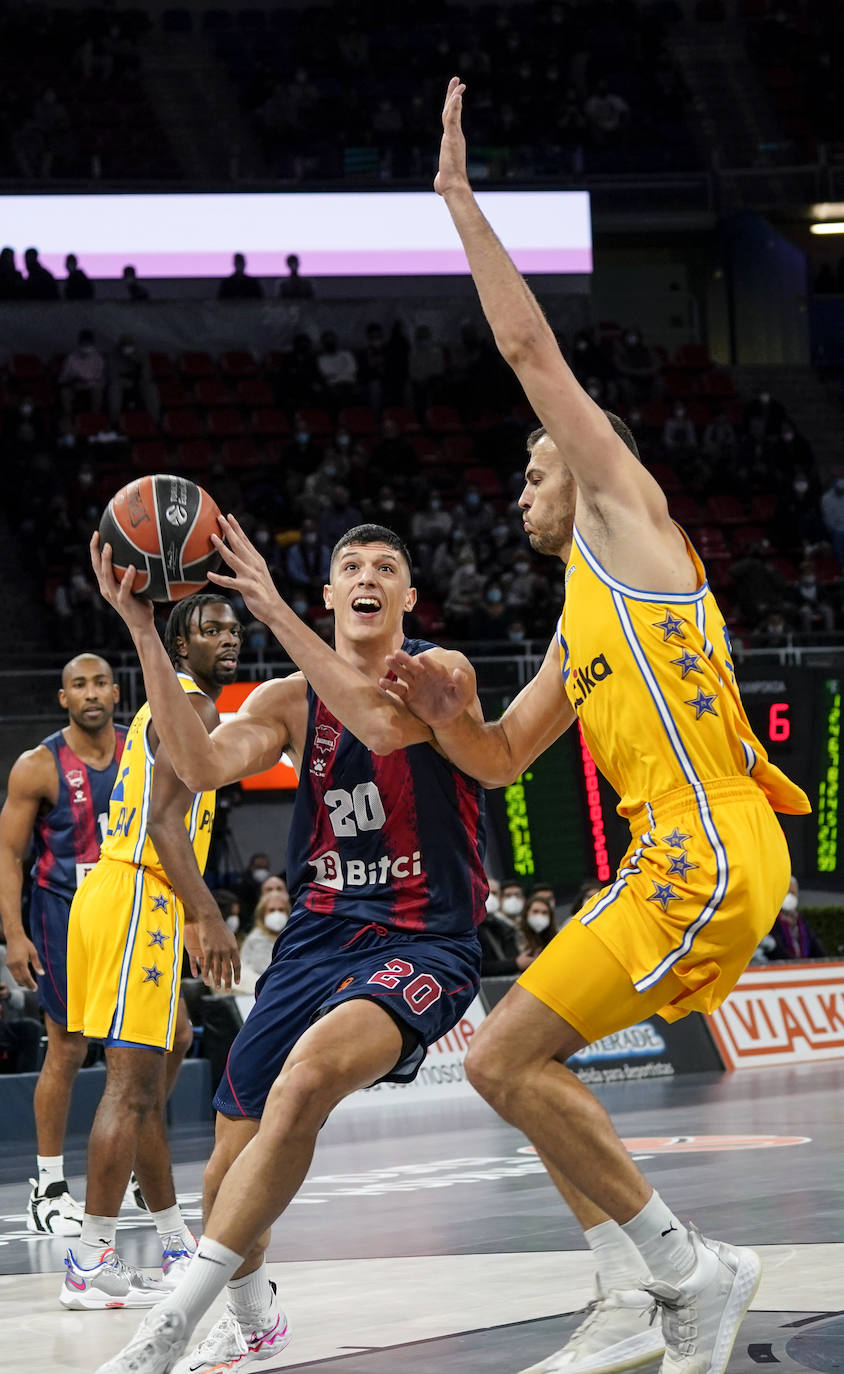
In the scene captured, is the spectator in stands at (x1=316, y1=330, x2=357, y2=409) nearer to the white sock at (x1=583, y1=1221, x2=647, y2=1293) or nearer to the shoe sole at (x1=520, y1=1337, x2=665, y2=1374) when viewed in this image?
the white sock at (x1=583, y1=1221, x2=647, y2=1293)

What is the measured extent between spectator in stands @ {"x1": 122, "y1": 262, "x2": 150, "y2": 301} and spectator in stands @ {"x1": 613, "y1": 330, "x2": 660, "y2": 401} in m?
6.60

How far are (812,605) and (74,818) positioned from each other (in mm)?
12643

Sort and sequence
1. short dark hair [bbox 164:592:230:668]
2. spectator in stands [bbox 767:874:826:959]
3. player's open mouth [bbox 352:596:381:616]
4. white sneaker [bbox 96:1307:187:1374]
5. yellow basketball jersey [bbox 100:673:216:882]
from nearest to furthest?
white sneaker [bbox 96:1307:187:1374], player's open mouth [bbox 352:596:381:616], short dark hair [bbox 164:592:230:668], yellow basketball jersey [bbox 100:673:216:882], spectator in stands [bbox 767:874:826:959]

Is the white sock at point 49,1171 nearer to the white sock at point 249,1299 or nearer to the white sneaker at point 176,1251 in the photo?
the white sneaker at point 176,1251

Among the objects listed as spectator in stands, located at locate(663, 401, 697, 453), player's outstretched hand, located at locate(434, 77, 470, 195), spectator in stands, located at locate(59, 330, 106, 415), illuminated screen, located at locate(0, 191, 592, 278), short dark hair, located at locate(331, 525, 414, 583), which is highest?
illuminated screen, located at locate(0, 191, 592, 278)

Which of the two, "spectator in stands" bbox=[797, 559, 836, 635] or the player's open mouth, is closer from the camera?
the player's open mouth

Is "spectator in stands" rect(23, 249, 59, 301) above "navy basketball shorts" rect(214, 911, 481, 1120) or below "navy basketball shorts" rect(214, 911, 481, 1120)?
above

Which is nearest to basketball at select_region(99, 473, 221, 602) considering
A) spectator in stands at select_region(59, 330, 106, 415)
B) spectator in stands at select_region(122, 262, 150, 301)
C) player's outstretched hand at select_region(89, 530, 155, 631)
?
player's outstretched hand at select_region(89, 530, 155, 631)

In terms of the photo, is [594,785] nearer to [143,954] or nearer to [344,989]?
[143,954]

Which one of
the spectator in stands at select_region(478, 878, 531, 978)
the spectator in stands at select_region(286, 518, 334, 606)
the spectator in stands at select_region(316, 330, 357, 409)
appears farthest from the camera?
the spectator in stands at select_region(316, 330, 357, 409)

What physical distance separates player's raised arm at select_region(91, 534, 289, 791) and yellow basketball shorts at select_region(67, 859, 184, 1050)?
66.6 inches

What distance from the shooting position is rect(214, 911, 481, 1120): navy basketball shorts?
440 centimetres

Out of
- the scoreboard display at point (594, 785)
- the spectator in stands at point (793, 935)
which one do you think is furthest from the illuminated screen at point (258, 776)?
the spectator in stands at point (793, 935)

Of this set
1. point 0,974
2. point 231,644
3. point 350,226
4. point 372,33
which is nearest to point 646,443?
point 350,226
